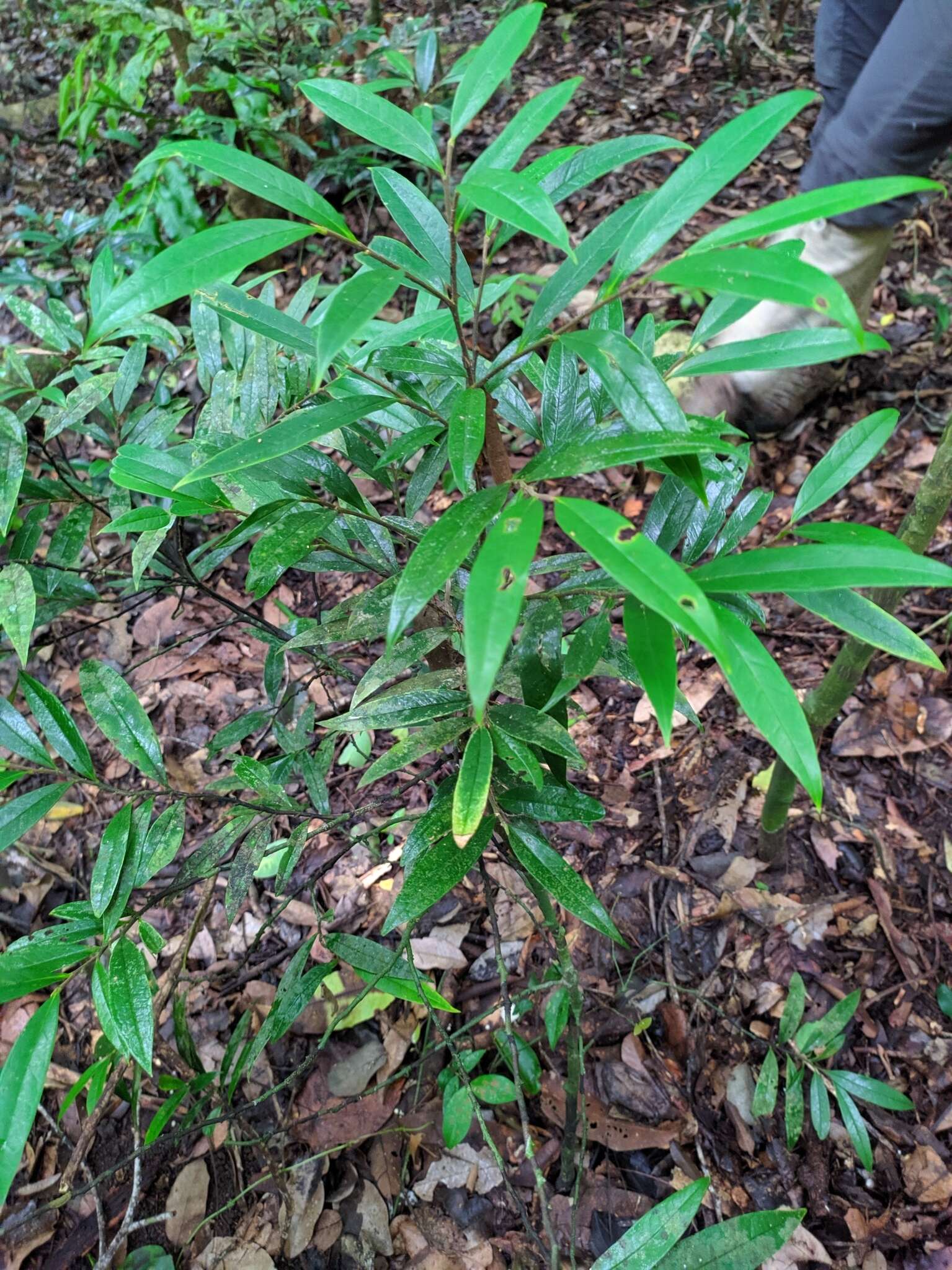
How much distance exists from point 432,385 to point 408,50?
9.88ft

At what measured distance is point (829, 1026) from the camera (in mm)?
1186

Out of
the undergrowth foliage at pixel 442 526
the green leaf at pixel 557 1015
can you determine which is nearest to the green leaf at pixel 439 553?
the undergrowth foliage at pixel 442 526

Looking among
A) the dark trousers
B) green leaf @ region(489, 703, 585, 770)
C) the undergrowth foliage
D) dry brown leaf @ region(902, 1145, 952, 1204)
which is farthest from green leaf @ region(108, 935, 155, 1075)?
the dark trousers

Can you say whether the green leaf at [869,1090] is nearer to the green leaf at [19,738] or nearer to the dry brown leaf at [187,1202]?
the dry brown leaf at [187,1202]

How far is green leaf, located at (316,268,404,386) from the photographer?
0.44 meters

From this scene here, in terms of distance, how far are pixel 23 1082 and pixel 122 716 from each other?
339 mm

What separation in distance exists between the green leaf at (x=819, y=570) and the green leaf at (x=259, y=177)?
33 centimetres

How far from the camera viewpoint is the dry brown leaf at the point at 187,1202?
120 centimetres

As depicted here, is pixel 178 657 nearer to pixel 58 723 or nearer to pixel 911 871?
pixel 58 723

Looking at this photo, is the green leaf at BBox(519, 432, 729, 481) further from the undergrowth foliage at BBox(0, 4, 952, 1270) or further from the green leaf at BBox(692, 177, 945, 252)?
the green leaf at BBox(692, 177, 945, 252)

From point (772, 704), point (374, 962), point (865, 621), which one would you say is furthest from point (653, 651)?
point (374, 962)

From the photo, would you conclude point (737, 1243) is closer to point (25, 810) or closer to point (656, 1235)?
point (656, 1235)

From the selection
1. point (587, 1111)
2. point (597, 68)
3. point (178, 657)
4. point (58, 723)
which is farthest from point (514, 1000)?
point (597, 68)

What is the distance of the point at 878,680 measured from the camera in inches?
66.9
